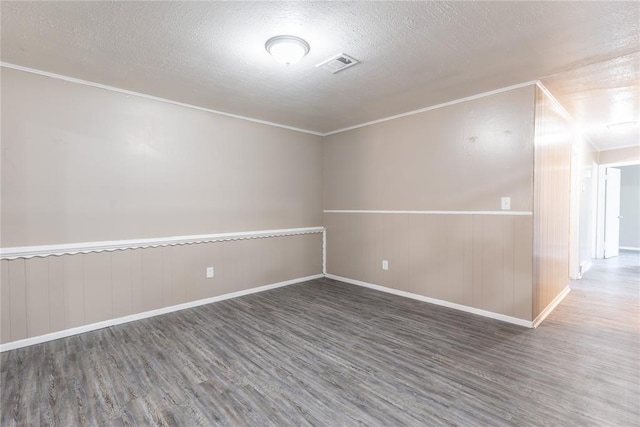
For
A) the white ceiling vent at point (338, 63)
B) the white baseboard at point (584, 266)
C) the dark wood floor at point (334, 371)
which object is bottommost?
the dark wood floor at point (334, 371)

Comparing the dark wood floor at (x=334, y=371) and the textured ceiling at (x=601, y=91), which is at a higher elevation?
the textured ceiling at (x=601, y=91)

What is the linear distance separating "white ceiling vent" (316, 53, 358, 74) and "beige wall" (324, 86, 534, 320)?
64.1 inches

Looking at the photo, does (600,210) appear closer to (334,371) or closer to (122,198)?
(334,371)

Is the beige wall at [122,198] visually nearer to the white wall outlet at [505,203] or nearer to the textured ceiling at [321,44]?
the textured ceiling at [321,44]

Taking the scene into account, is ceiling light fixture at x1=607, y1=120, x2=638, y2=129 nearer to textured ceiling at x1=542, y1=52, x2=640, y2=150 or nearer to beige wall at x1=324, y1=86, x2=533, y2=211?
textured ceiling at x1=542, y1=52, x2=640, y2=150

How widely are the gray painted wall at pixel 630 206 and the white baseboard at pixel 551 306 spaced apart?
5.71 meters

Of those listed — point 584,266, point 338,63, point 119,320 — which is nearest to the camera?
point 338,63

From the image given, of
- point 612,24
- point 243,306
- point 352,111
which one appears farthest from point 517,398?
point 352,111

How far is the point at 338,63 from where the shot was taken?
2.63 m

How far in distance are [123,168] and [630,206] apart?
439 inches

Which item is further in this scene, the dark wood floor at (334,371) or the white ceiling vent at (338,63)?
the white ceiling vent at (338,63)

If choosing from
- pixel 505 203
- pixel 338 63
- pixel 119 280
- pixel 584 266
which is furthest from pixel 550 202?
pixel 119 280

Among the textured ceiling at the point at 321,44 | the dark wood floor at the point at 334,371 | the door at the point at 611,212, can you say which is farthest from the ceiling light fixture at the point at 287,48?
the door at the point at 611,212

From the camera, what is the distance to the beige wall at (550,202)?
312cm
